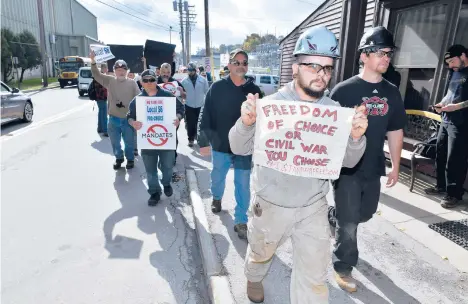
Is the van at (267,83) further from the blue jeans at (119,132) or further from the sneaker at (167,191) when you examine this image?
the sneaker at (167,191)

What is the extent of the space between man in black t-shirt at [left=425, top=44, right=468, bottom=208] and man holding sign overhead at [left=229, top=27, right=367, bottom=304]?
10.4ft

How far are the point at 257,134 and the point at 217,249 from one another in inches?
75.5

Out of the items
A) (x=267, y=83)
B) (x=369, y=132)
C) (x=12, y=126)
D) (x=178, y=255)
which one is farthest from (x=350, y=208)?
(x=267, y=83)

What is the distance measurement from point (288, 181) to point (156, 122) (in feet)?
10.7

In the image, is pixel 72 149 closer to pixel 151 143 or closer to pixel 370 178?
pixel 151 143

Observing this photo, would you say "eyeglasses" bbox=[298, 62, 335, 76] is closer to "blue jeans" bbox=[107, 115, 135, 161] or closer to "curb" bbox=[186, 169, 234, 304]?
"curb" bbox=[186, 169, 234, 304]

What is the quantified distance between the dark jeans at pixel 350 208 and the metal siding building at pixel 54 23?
161ft

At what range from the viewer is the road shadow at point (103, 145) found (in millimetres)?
7926

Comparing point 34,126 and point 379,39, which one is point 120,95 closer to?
point 379,39

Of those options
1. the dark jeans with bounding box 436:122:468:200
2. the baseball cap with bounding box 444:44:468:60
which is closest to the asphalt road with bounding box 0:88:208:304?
the dark jeans with bounding box 436:122:468:200

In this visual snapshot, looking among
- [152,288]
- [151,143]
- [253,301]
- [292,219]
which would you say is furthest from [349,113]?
[151,143]

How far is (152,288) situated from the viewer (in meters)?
3.06

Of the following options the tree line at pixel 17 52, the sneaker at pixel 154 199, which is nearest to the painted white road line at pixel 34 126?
the sneaker at pixel 154 199

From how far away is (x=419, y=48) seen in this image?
6156mm
